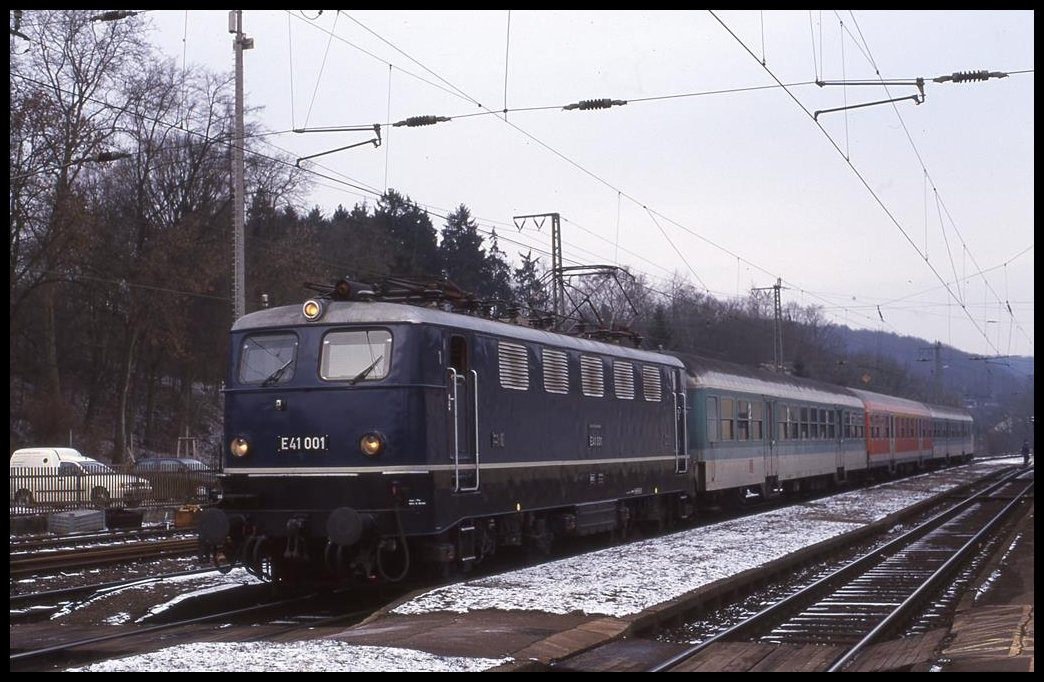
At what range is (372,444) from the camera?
13.9 m

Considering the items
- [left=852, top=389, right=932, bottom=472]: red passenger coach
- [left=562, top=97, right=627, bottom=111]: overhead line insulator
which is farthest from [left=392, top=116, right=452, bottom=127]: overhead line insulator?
[left=852, top=389, right=932, bottom=472]: red passenger coach

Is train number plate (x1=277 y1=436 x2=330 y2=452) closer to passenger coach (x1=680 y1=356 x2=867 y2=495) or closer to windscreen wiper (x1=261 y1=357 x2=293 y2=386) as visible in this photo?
windscreen wiper (x1=261 y1=357 x2=293 y2=386)

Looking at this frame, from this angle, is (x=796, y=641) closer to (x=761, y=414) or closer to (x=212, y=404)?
(x=761, y=414)

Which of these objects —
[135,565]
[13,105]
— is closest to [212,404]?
[13,105]

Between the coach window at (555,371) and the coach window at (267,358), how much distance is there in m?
4.18

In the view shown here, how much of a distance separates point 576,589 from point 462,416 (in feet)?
8.84

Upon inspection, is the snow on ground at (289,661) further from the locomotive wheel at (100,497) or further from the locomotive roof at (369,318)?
the locomotive wheel at (100,497)

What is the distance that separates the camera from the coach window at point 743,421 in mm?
28625

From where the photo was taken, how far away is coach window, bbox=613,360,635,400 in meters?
20.3

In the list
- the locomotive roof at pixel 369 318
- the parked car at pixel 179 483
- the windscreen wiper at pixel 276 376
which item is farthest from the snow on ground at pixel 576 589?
the parked car at pixel 179 483

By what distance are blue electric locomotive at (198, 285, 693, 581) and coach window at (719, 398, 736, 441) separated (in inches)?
447

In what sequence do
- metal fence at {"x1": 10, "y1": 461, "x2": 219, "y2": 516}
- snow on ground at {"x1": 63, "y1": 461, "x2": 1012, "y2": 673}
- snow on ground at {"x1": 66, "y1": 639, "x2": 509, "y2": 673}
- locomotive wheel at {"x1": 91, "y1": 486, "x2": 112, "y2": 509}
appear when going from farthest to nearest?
locomotive wheel at {"x1": 91, "y1": 486, "x2": 112, "y2": 509}
metal fence at {"x1": 10, "y1": 461, "x2": 219, "y2": 516}
snow on ground at {"x1": 63, "y1": 461, "x2": 1012, "y2": 673}
snow on ground at {"x1": 66, "y1": 639, "x2": 509, "y2": 673}

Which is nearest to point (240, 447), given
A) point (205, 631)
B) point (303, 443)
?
point (303, 443)

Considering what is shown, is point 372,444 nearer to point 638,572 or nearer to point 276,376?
point 276,376
